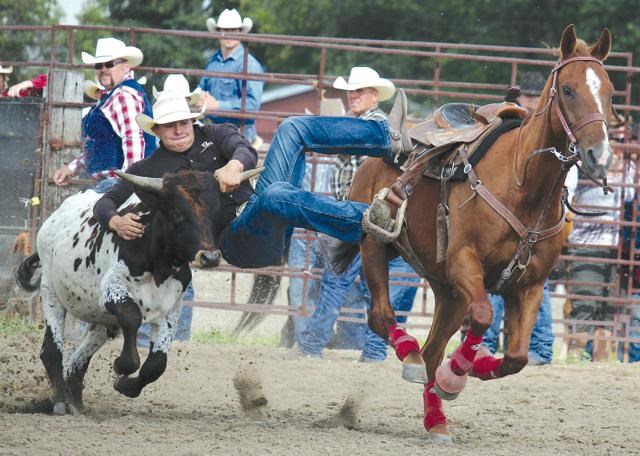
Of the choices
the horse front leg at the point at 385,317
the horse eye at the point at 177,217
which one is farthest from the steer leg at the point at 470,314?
the horse eye at the point at 177,217

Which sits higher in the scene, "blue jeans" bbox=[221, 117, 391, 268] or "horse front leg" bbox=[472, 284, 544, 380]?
"blue jeans" bbox=[221, 117, 391, 268]

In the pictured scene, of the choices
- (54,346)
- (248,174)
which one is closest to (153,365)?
(54,346)

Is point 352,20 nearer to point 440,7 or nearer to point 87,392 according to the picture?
point 440,7

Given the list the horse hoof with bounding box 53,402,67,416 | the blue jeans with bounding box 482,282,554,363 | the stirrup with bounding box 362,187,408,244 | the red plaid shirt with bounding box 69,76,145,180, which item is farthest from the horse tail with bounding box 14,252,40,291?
the blue jeans with bounding box 482,282,554,363

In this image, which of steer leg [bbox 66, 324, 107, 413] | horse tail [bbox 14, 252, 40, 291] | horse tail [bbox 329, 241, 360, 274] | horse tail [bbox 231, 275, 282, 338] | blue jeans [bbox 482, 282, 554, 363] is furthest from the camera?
horse tail [bbox 231, 275, 282, 338]

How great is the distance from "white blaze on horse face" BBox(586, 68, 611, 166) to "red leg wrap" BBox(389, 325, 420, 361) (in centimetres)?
151

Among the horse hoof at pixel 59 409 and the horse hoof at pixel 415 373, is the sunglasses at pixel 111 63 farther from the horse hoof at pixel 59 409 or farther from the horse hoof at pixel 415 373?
the horse hoof at pixel 415 373

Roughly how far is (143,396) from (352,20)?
22050 mm

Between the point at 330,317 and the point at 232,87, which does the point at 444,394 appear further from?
the point at 232,87

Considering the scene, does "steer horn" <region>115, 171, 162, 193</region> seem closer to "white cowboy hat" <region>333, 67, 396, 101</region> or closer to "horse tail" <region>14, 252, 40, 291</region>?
"horse tail" <region>14, 252, 40, 291</region>

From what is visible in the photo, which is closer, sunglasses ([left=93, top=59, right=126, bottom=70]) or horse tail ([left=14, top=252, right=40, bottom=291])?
horse tail ([left=14, top=252, right=40, bottom=291])

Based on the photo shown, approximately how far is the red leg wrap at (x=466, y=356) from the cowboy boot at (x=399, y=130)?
50.8 inches

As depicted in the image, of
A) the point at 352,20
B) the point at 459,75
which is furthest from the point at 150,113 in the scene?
the point at 352,20

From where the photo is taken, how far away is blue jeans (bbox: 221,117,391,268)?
6.48 metres
